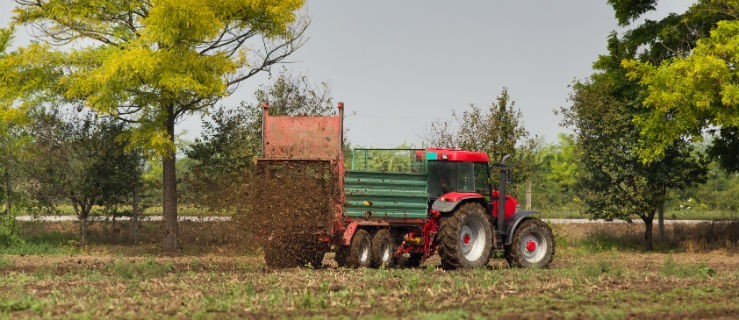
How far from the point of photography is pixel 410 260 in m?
22.6

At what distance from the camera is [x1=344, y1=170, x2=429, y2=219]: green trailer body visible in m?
20.2

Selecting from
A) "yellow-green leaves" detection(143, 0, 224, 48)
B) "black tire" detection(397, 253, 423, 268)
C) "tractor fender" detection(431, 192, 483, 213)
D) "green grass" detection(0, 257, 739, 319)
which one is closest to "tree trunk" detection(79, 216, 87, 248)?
"yellow-green leaves" detection(143, 0, 224, 48)

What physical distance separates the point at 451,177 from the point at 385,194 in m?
1.69

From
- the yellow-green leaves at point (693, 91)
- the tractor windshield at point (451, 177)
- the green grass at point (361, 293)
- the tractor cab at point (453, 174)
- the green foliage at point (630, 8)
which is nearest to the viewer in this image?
the green grass at point (361, 293)

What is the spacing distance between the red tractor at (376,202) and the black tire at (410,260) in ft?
0.92

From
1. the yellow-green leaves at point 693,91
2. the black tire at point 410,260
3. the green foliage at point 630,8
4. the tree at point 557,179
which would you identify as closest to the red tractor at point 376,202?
the black tire at point 410,260

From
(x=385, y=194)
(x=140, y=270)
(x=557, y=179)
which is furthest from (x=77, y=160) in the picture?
(x=557, y=179)

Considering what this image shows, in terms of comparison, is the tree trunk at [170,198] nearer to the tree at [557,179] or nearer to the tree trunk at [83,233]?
the tree trunk at [83,233]

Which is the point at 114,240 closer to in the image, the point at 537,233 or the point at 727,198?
the point at 537,233

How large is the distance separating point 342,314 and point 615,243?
2349 cm

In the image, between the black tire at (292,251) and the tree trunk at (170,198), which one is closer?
the black tire at (292,251)

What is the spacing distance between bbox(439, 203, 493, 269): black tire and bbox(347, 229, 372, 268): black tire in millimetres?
1561

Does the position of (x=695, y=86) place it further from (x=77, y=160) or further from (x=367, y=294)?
(x=77, y=160)

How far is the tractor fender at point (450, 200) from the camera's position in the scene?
2056 cm
